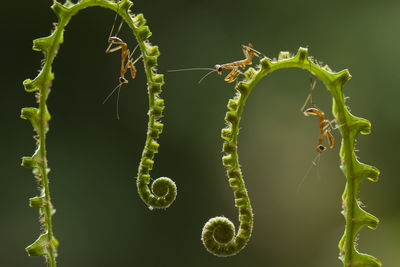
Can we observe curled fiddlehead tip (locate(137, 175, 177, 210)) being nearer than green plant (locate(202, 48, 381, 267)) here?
No

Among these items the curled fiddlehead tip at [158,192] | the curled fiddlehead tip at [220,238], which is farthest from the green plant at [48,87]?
the curled fiddlehead tip at [220,238]

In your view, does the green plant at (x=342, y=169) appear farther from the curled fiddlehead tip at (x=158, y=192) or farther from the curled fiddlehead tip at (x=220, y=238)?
the curled fiddlehead tip at (x=158, y=192)

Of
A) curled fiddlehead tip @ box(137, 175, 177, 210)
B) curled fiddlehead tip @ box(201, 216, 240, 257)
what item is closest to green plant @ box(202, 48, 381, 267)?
curled fiddlehead tip @ box(201, 216, 240, 257)

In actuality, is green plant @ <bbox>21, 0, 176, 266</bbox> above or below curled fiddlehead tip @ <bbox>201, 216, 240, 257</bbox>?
above

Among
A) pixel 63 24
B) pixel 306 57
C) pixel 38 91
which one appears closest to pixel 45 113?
pixel 38 91

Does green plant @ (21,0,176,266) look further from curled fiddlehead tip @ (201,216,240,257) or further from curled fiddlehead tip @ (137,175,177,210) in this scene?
curled fiddlehead tip @ (201,216,240,257)

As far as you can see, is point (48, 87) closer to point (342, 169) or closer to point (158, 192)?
point (158, 192)

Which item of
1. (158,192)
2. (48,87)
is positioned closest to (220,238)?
(158,192)
